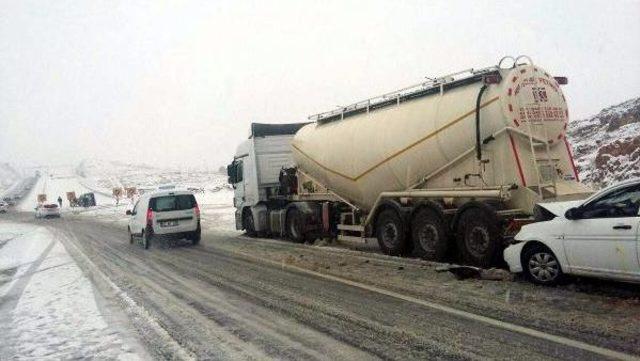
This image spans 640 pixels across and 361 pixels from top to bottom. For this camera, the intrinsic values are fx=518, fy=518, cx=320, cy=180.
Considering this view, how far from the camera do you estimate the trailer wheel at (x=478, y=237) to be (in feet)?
29.8

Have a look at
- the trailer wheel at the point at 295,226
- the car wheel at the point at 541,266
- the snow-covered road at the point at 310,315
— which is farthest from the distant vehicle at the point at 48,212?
the car wheel at the point at 541,266

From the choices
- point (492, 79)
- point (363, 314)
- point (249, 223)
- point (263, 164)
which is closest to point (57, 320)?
point (363, 314)

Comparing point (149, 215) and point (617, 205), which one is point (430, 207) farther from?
point (149, 215)

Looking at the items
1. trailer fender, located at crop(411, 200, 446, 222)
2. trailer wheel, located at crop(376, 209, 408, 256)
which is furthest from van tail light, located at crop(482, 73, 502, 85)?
trailer wheel, located at crop(376, 209, 408, 256)

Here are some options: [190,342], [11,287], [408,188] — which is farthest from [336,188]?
[190,342]

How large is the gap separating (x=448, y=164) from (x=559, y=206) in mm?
3282

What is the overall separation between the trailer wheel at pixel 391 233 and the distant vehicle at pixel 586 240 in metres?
3.51

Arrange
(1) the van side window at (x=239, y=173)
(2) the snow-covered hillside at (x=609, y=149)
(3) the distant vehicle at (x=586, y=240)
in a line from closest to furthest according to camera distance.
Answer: (3) the distant vehicle at (x=586, y=240)
(1) the van side window at (x=239, y=173)
(2) the snow-covered hillside at (x=609, y=149)

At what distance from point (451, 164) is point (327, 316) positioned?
539cm

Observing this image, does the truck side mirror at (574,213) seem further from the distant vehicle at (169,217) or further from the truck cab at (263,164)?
the distant vehicle at (169,217)

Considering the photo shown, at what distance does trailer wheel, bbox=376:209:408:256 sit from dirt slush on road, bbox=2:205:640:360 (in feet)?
2.33

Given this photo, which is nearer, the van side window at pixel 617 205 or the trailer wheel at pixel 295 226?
the van side window at pixel 617 205

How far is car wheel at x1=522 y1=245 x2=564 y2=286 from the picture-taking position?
24.4 ft

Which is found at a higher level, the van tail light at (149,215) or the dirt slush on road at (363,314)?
the van tail light at (149,215)
